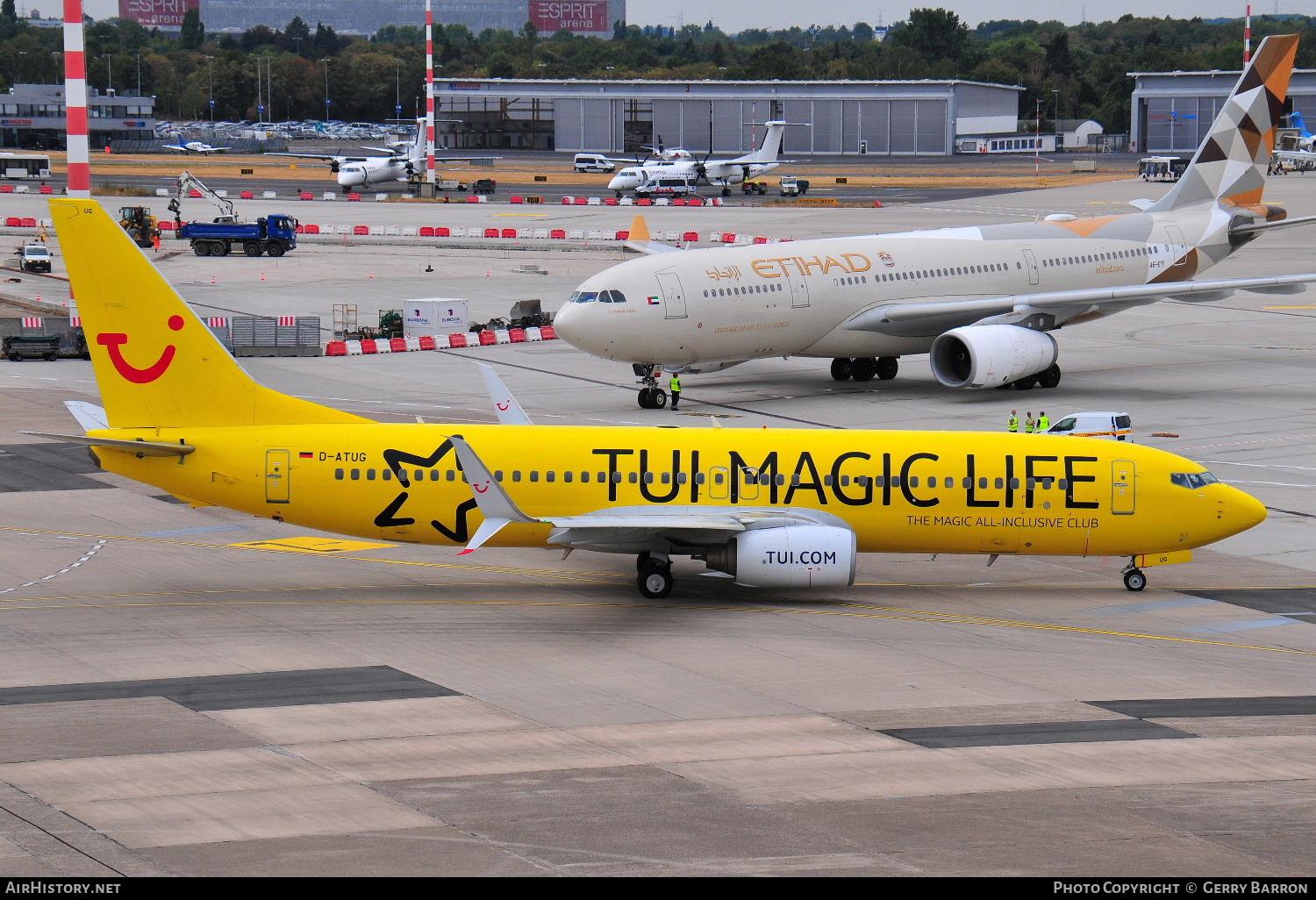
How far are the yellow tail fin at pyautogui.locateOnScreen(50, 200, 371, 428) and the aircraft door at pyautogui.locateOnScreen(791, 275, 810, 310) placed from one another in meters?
27.2

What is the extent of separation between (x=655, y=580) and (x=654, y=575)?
0.33ft

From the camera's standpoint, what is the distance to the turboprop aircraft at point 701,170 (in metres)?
162

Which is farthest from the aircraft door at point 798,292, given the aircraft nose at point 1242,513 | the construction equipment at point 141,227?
the construction equipment at point 141,227

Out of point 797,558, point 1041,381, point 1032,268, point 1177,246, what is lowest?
point 797,558

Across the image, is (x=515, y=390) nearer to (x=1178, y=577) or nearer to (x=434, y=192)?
(x=1178, y=577)

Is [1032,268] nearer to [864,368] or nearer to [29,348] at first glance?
[864,368]

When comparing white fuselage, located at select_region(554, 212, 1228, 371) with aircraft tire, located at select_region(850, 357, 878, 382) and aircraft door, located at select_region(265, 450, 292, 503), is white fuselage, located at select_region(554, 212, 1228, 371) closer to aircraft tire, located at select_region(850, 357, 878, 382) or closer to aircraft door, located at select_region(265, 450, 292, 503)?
aircraft tire, located at select_region(850, 357, 878, 382)

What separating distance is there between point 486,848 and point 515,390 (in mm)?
43710

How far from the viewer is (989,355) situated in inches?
2345

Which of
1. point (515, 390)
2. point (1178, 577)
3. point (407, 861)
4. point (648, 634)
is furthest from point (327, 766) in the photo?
point (515, 390)

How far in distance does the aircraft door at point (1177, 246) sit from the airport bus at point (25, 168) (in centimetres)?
14409

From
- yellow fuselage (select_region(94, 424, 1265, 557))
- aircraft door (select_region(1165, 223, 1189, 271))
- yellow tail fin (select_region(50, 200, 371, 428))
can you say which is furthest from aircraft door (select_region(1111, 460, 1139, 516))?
aircraft door (select_region(1165, 223, 1189, 271))

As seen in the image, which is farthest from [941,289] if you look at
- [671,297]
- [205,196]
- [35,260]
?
[205,196]

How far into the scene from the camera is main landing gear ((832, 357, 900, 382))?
6544 centimetres
